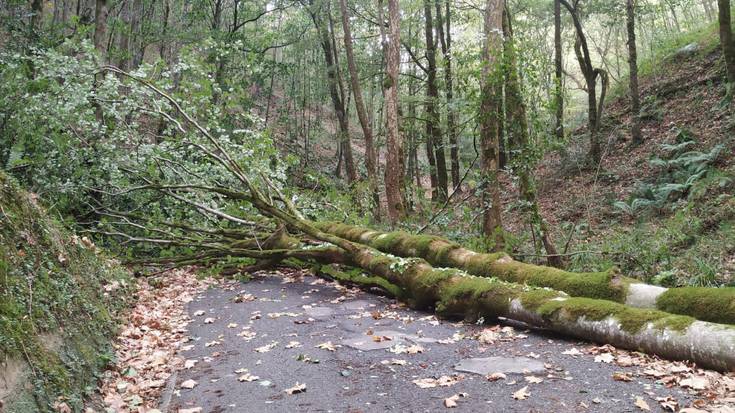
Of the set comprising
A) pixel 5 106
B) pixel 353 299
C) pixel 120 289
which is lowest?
pixel 353 299

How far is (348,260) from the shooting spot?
8.80 m

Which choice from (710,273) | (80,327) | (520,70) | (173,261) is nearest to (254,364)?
(80,327)

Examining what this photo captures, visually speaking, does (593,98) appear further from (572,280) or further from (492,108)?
(572,280)

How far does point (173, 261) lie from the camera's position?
10.3 metres

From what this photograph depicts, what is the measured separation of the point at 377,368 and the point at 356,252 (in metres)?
3.84

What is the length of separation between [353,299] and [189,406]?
155 inches

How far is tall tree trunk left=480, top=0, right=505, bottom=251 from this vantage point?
9.45m

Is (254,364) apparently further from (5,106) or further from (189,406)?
(5,106)

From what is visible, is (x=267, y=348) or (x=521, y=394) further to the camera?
(x=267, y=348)

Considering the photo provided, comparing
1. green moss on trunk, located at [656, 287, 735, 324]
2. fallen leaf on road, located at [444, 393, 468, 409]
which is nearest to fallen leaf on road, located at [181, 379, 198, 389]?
fallen leaf on road, located at [444, 393, 468, 409]

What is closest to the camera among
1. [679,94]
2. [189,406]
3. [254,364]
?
[189,406]

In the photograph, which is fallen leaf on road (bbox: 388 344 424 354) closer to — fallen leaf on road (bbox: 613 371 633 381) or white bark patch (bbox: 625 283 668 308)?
fallen leaf on road (bbox: 613 371 633 381)

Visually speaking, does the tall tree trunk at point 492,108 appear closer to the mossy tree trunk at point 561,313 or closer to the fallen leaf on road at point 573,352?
the mossy tree trunk at point 561,313

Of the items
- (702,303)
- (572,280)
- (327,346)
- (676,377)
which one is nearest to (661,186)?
(572,280)
